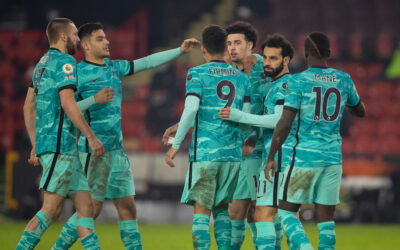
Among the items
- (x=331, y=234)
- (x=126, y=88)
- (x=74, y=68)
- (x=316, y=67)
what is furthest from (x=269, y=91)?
(x=126, y=88)

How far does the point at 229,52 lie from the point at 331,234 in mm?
1822

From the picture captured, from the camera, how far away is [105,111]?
5.66m

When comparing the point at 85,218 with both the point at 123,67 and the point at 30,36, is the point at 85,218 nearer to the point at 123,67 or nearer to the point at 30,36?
the point at 123,67

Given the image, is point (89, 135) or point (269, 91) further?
point (269, 91)

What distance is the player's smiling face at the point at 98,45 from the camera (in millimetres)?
5680

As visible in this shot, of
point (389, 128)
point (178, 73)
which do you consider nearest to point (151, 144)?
point (178, 73)

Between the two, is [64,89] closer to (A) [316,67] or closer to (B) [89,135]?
(B) [89,135]

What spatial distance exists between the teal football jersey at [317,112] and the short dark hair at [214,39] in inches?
25.8

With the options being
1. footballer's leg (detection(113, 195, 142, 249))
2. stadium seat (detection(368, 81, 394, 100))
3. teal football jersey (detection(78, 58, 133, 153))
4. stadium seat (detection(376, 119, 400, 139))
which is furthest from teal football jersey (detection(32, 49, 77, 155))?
stadium seat (detection(368, 81, 394, 100))

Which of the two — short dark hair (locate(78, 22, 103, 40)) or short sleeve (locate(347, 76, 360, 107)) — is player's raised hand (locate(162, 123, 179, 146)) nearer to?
short dark hair (locate(78, 22, 103, 40))

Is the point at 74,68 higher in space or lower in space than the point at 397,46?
lower

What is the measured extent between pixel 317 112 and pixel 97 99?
1.78m

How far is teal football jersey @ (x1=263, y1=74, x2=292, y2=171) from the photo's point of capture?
5508 millimetres

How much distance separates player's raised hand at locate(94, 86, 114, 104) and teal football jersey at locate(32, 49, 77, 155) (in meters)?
0.40
